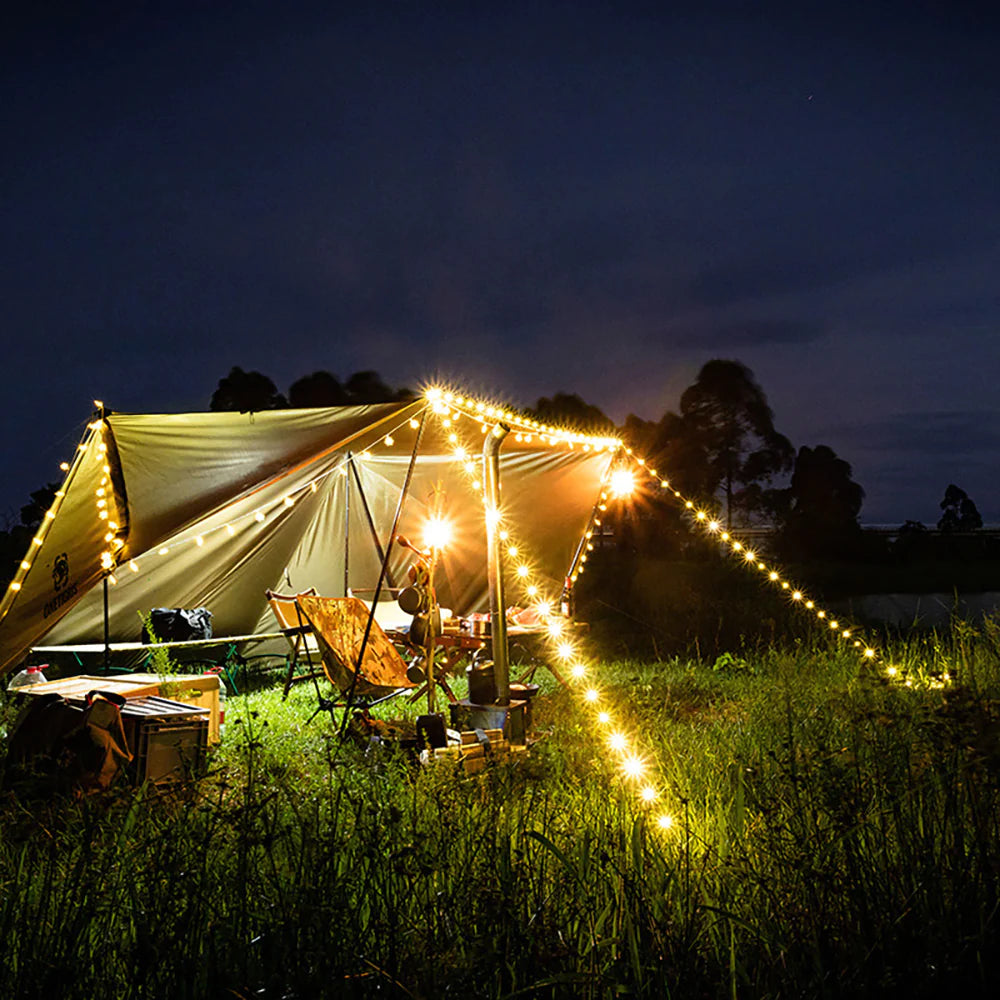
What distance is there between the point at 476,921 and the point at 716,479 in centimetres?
1249

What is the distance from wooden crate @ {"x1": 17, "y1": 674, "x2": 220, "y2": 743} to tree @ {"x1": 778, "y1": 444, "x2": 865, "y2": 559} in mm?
12577

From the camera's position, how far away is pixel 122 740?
3039 millimetres

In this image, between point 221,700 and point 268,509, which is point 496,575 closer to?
point 221,700

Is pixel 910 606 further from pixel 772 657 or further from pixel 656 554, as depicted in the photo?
pixel 772 657

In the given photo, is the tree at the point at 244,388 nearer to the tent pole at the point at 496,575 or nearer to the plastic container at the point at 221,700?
the plastic container at the point at 221,700

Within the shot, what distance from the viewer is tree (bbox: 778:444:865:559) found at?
14992 mm

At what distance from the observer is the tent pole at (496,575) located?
3.57 m

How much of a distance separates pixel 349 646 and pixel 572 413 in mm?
9350

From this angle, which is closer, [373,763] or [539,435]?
[373,763]

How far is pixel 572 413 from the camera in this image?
44.3 feet

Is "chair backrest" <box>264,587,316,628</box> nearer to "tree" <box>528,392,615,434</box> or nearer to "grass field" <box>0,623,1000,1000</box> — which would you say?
"grass field" <box>0,623,1000,1000</box>

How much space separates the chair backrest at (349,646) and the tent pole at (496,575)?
33.9 inches

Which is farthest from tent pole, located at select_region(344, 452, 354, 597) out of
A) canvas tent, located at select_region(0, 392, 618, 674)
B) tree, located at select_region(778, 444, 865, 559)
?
tree, located at select_region(778, 444, 865, 559)

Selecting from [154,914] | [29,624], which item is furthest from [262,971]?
[29,624]
